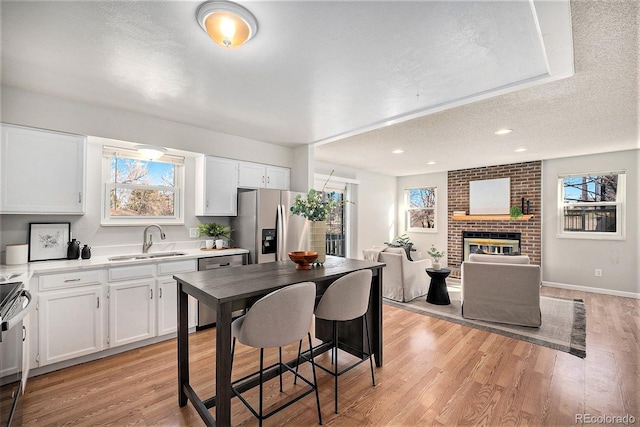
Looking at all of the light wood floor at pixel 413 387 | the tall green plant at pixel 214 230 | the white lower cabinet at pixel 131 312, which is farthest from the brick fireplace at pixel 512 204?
the white lower cabinet at pixel 131 312

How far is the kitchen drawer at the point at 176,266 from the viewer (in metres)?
3.03

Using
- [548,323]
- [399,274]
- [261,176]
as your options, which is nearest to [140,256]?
[261,176]

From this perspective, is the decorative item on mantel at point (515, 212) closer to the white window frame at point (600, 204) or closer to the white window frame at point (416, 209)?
the white window frame at point (600, 204)

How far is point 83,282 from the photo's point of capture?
2576mm

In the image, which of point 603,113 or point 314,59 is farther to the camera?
point 603,113

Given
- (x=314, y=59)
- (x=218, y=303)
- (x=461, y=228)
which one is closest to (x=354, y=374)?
(x=218, y=303)

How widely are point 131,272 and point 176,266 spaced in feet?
1.38

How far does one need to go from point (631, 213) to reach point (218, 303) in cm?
656

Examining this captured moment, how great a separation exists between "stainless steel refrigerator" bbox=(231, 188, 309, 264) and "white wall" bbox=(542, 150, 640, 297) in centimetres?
491

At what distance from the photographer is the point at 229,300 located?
159 centimetres

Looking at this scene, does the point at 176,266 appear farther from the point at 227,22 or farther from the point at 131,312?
the point at 227,22

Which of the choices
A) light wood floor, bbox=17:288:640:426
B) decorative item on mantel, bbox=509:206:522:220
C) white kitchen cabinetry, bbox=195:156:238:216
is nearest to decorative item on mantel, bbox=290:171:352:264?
light wood floor, bbox=17:288:640:426

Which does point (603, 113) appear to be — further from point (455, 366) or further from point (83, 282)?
point (83, 282)

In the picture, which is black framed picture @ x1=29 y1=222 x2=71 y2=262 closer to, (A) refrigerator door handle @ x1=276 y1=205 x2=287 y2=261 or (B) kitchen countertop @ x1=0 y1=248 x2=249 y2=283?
(B) kitchen countertop @ x1=0 y1=248 x2=249 y2=283
